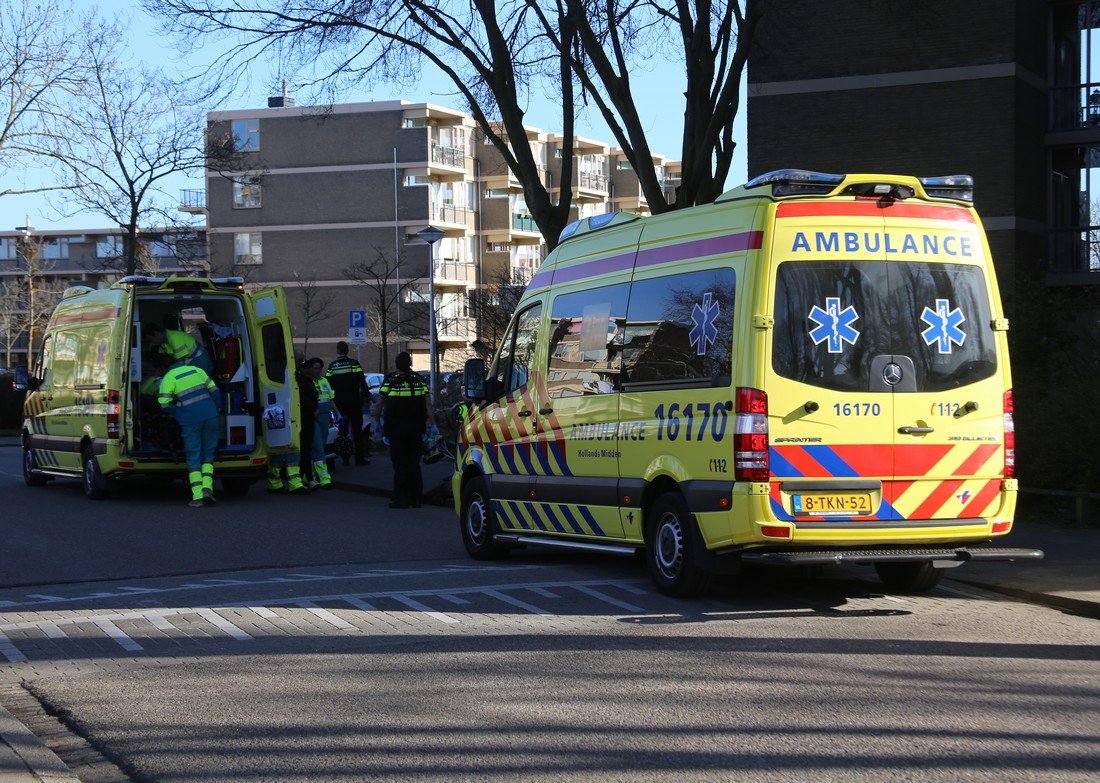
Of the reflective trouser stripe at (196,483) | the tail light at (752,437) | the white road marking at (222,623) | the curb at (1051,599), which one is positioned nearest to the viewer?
the white road marking at (222,623)

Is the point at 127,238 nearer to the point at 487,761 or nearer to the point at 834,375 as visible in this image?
the point at 834,375

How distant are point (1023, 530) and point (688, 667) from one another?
702cm

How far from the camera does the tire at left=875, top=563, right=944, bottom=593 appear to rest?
32.1ft

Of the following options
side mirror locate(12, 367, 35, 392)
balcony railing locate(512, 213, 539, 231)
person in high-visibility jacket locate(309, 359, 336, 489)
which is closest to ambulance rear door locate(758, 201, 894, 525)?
person in high-visibility jacket locate(309, 359, 336, 489)

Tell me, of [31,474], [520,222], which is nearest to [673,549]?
[31,474]

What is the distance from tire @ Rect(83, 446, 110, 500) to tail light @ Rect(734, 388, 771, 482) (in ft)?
37.5

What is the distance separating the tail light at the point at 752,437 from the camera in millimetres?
8523

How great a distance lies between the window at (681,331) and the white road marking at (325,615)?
2.60 metres

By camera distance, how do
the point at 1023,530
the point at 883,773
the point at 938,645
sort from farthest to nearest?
the point at 1023,530 → the point at 938,645 → the point at 883,773

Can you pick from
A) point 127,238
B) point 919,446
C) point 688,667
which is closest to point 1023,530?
point 919,446

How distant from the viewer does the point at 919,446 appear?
882cm

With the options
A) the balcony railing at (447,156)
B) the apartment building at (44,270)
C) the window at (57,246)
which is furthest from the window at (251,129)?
the window at (57,246)

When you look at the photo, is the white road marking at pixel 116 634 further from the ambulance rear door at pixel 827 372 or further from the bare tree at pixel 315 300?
the bare tree at pixel 315 300

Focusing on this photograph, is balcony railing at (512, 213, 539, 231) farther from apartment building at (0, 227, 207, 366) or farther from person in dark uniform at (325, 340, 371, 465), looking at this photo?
person in dark uniform at (325, 340, 371, 465)
